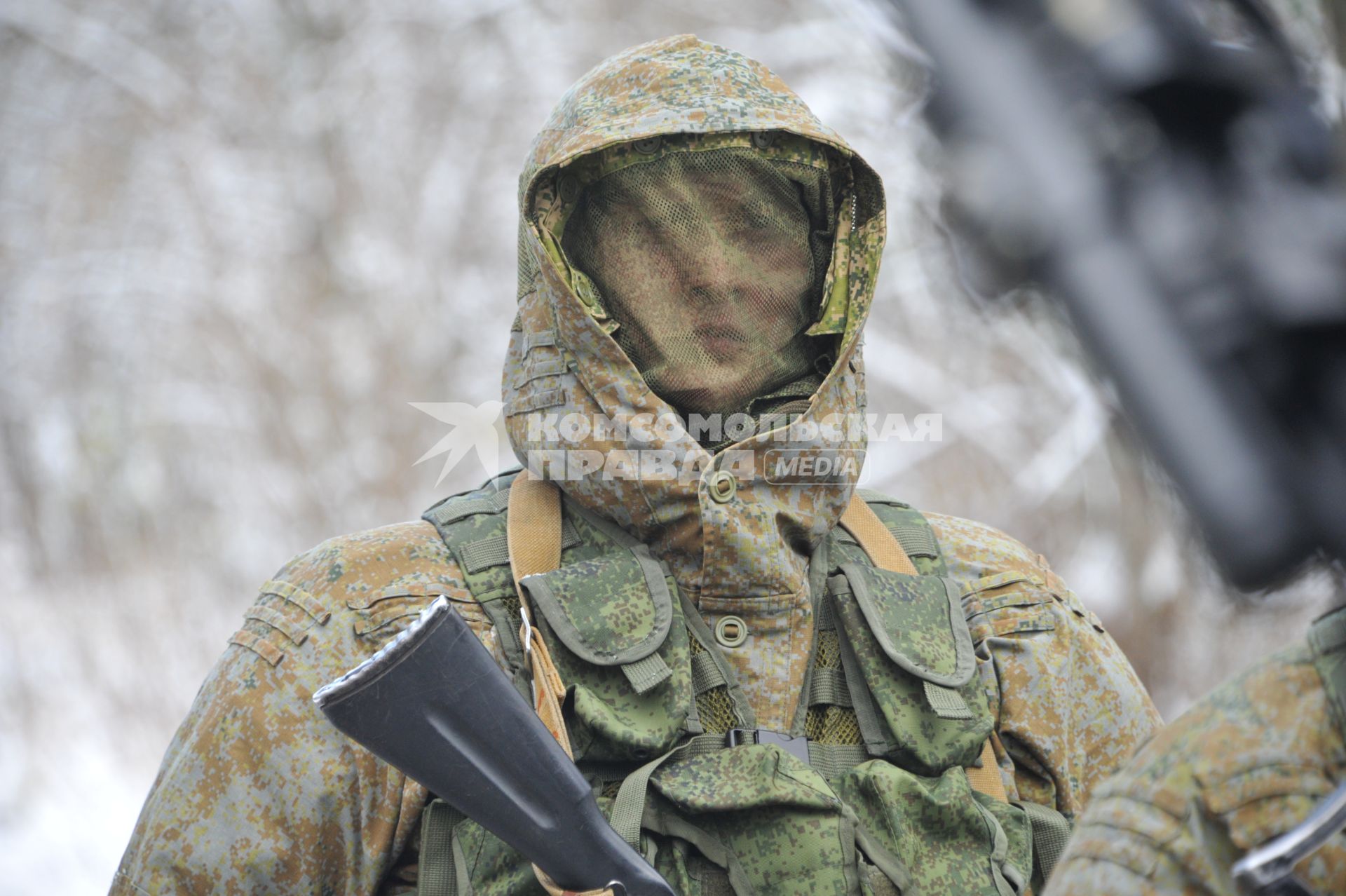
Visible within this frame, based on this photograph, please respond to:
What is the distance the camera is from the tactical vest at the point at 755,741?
1894 millimetres

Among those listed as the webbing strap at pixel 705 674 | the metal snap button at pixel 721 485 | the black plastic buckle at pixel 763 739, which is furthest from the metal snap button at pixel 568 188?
the black plastic buckle at pixel 763 739

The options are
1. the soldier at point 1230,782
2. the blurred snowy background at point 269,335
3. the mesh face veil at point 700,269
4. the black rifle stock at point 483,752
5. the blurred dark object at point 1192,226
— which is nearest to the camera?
the blurred dark object at point 1192,226

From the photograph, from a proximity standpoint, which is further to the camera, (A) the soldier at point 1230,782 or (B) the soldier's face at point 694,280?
(B) the soldier's face at point 694,280

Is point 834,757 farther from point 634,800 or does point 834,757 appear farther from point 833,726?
point 634,800

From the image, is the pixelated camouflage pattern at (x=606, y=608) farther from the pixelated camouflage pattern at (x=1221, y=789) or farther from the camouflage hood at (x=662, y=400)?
the pixelated camouflage pattern at (x=1221, y=789)

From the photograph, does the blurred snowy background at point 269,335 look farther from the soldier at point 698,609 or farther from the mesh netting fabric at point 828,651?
the mesh netting fabric at point 828,651

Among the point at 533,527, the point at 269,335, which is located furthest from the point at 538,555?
the point at 269,335

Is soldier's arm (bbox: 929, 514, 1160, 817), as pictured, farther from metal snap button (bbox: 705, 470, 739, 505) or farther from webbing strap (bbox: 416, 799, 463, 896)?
webbing strap (bbox: 416, 799, 463, 896)

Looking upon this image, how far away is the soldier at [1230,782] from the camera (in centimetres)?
110

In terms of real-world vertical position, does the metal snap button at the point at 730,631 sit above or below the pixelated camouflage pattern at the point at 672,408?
below

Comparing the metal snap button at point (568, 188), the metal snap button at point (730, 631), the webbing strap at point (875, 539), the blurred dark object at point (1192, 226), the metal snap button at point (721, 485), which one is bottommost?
the metal snap button at point (730, 631)

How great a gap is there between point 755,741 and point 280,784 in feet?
2.38

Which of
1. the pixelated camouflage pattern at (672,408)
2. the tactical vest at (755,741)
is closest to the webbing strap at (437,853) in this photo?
the tactical vest at (755,741)

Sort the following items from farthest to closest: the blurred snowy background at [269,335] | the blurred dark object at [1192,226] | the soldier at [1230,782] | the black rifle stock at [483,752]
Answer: the blurred snowy background at [269,335], the black rifle stock at [483,752], the soldier at [1230,782], the blurred dark object at [1192,226]
